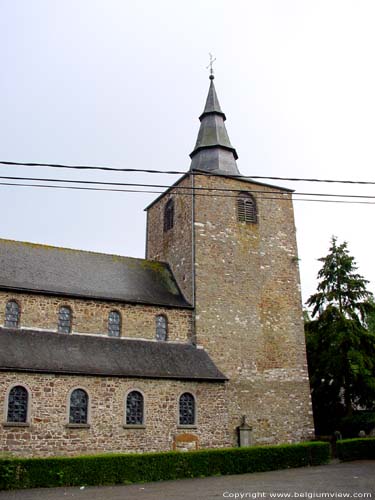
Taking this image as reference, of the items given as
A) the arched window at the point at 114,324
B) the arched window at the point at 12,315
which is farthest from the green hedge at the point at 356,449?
the arched window at the point at 12,315

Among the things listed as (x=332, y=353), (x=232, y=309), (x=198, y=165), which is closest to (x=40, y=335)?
(x=232, y=309)

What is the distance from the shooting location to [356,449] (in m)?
21.8

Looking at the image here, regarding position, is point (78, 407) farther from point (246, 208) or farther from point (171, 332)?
point (246, 208)

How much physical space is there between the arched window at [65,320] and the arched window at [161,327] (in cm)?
385

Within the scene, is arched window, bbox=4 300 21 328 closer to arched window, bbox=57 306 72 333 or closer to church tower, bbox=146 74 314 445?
arched window, bbox=57 306 72 333

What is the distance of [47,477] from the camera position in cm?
1479

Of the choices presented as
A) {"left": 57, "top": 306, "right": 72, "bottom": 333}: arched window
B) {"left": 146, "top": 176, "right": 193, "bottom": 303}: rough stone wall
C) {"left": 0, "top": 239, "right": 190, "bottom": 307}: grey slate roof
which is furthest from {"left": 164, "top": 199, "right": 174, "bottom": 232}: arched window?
{"left": 57, "top": 306, "right": 72, "bottom": 333}: arched window

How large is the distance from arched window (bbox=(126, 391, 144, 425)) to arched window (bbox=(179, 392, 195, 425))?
1642 millimetres

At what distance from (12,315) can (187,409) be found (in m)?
7.78

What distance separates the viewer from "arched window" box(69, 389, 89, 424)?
1864 cm

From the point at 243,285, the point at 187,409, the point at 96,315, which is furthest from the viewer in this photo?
the point at 243,285

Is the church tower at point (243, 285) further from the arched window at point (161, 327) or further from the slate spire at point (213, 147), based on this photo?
the arched window at point (161, 327)

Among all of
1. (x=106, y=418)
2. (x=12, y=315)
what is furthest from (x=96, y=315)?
(x=106, y=418)

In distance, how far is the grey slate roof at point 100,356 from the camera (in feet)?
61.3
